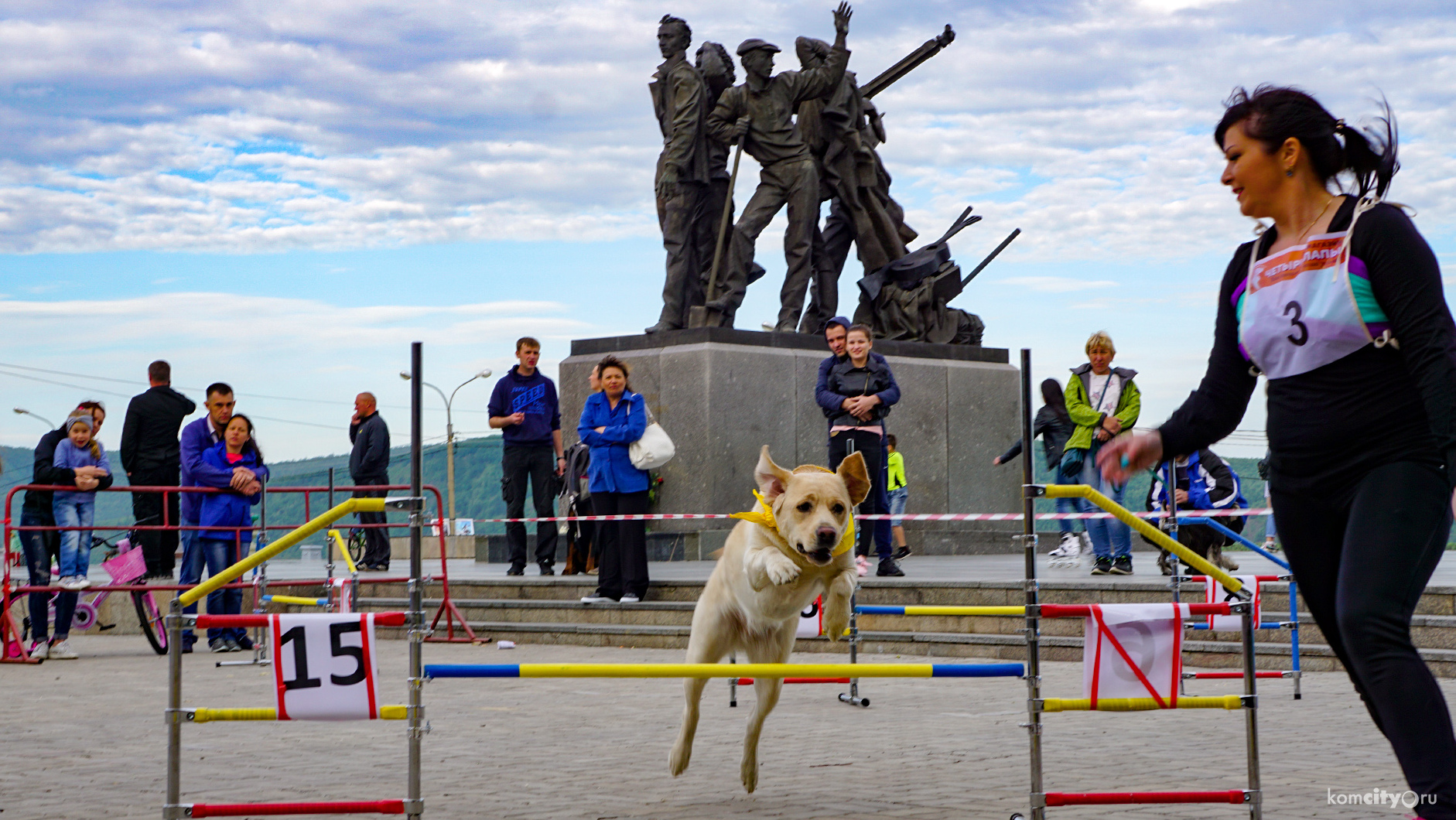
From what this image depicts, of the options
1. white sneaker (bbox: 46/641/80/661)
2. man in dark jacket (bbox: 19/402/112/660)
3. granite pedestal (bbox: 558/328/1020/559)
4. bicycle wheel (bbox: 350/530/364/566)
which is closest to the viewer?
man in dark jacket (bbox: 19/402/112/660)

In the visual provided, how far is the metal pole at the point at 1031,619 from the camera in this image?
4602 mm

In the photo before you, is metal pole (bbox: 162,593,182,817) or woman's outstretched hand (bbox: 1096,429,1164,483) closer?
woman's outstretched hand (bbox: 1096,429,1164,483)

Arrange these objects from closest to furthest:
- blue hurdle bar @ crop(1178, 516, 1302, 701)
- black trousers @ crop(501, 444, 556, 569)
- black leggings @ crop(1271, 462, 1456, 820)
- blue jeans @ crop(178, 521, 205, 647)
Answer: black leggings @ crop(1271, 462, 1456, 820) < blue hurdle bar @ crop(1178, 516, 1302, 701) < blue jeans @ crop(178, 521, 205, 647) < black trousers @ crop(501, 444, 556, 569)

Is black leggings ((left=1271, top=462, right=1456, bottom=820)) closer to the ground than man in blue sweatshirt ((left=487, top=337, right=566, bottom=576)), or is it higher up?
closer to the ground

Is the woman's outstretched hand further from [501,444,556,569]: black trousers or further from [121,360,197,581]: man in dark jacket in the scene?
[121,360,197,581]: man in dark jacket

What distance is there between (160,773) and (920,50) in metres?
16.9

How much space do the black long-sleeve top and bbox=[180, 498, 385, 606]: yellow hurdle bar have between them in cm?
259

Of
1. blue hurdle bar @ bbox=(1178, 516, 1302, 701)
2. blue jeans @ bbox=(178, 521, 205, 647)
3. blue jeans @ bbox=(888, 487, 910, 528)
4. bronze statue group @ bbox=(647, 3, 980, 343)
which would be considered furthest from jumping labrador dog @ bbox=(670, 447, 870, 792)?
bronze statue group @ bbox=(647, 3, 980, 343)

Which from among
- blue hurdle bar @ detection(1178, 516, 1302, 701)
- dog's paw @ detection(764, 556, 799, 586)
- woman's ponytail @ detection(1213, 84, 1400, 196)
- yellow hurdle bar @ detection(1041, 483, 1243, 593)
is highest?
woman's ponytail @ detection(1213, 84, 1400, 196)

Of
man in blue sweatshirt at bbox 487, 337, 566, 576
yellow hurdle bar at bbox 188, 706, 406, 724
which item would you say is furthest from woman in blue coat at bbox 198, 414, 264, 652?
yellow hurdle bar at bbox 188, 706, 406, 724

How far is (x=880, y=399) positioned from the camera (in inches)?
486

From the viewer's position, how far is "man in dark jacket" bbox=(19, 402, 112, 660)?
12.4 m

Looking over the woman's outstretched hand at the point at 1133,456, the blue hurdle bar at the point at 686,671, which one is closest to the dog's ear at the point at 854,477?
the blue hurdle bar at the point at 686,671

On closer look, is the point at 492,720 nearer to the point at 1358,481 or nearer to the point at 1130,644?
the point at 1130,644
